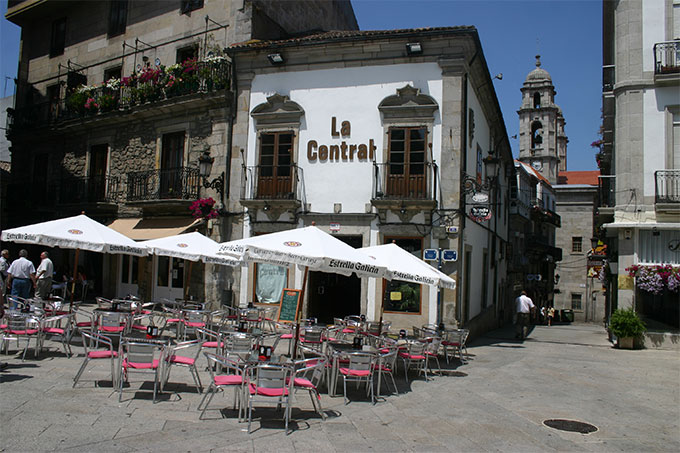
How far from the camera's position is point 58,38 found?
2383 cm

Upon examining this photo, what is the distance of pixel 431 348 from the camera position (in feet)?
33.0

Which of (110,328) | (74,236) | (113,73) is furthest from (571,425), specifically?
(113,73)

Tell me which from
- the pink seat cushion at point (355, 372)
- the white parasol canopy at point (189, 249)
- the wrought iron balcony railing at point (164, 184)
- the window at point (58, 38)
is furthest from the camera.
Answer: the window at point (58, 38)

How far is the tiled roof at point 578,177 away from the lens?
5949 cm

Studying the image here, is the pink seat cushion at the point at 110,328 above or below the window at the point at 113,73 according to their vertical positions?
below

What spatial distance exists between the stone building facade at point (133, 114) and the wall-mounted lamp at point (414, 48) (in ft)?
18.5

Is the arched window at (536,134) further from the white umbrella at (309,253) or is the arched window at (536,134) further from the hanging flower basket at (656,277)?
the white umbrella at (309,253)

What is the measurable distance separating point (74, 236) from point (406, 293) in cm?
811

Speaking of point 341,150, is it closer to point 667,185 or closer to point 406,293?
point 406,293

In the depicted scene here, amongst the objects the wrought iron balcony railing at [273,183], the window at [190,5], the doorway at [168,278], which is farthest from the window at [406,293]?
the window at [190,5]

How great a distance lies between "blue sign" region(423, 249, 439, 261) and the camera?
1366cm

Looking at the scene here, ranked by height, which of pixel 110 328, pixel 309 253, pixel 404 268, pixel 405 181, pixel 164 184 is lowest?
pixel 110 328

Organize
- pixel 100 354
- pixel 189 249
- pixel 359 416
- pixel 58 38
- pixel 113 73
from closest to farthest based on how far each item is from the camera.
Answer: pixel 359 416
pixel 100 354
pixel 189 249
pixel 113 73
pixel 58 38

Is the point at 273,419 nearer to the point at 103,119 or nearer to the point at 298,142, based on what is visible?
the point at 298,142
